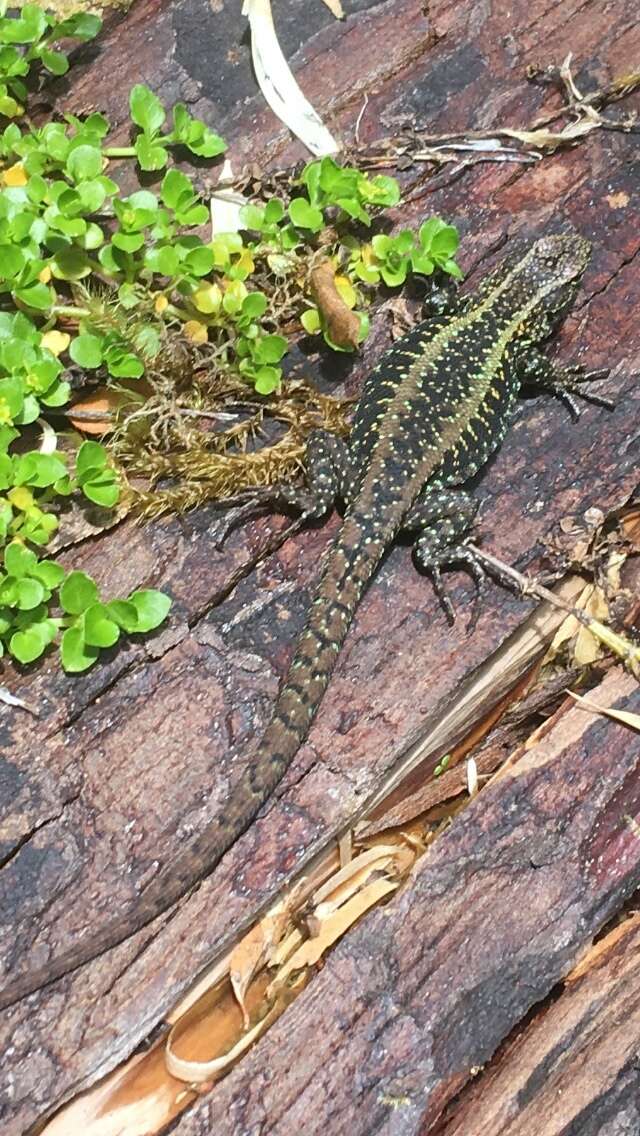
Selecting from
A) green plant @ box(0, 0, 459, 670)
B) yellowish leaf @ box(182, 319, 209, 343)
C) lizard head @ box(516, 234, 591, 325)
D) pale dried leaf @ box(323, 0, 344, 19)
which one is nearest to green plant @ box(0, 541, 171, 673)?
green plant @ box(0, 0, 459, 670)

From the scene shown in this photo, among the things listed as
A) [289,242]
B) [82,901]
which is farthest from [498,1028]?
[289,242]

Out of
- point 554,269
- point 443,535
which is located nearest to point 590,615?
point 443,535

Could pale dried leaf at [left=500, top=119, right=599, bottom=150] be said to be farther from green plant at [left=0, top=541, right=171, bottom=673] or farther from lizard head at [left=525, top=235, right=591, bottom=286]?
green plant at [left=0, top=541, right=171, bottom=673]

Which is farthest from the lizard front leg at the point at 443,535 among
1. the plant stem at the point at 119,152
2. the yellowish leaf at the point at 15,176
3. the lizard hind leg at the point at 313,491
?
the yellowish leaf at the point at 15,176

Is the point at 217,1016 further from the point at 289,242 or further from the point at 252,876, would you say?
the point at 289,242

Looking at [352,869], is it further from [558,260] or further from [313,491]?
[558,260]

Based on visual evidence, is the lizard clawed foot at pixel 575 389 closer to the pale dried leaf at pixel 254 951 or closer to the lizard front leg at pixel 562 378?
the lizard front leg at pixel 562 378
